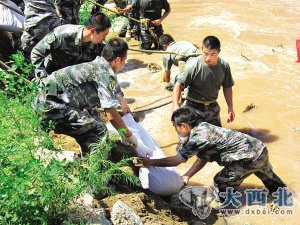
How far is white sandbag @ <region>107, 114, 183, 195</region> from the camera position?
406 centimetres

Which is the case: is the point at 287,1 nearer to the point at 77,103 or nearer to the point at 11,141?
the point at 77,103

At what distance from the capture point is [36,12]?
18.3ft

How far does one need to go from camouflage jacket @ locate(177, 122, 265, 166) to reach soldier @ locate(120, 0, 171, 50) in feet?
15.7

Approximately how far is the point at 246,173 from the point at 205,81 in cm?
124

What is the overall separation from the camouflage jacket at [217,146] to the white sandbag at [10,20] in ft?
11.1

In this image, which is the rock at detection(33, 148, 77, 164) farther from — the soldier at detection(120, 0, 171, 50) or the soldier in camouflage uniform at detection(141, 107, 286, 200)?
the soldier at detection(120, 0, 171, 50)

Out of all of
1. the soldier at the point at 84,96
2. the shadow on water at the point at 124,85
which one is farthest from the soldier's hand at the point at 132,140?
the shadow on water at the point at 124,85

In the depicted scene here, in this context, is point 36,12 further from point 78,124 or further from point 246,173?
point 246,173

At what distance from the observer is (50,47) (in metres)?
4.64

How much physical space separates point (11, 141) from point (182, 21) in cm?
801

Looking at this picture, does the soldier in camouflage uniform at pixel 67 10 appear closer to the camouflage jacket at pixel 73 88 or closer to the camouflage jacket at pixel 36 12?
the camouflage jacket at pixel 36 12

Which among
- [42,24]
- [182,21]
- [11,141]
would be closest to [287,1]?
[182,21]

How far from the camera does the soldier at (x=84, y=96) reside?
366 cm

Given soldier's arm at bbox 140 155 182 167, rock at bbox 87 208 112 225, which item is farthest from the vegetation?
soldier's arm at bbox 140 155 182 167
